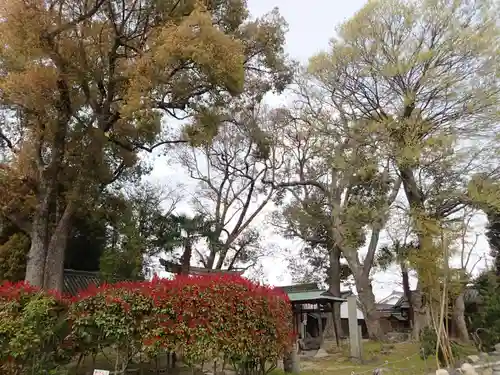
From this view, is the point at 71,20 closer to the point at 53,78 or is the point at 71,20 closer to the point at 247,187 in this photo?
the point at 53,78

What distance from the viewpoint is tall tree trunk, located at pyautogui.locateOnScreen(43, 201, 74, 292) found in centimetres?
984

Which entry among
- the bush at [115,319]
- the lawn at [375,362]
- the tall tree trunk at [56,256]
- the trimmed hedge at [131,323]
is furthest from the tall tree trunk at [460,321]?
the tall tree trunk at [56,256]

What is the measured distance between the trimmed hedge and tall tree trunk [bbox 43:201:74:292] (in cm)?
353

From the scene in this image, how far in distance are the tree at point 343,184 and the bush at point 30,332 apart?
9393mm

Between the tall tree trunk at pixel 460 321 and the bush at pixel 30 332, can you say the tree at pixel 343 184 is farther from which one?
the bush at pixel 30 332

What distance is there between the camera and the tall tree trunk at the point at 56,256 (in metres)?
9.84

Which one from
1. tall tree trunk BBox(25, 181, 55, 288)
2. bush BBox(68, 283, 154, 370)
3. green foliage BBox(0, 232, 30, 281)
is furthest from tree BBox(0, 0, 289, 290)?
bush BBox(68, 283, 154, 370)

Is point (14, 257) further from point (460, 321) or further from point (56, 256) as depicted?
point (460, 321)

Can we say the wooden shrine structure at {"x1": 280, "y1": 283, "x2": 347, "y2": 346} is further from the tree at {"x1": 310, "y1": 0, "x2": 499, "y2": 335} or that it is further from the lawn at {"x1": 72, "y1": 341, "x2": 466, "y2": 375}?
the tree at {"x1": 310, "y1": 0, "x2": 499, "y2": 335}

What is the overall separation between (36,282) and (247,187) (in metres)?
11.4

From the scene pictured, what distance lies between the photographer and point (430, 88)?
11.4 metres

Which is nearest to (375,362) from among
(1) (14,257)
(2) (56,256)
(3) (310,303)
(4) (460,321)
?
(4) (460,321)

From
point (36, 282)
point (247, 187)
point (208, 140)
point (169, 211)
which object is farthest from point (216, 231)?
point (36, 282)

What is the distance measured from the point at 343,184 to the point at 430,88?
21.3 feet
